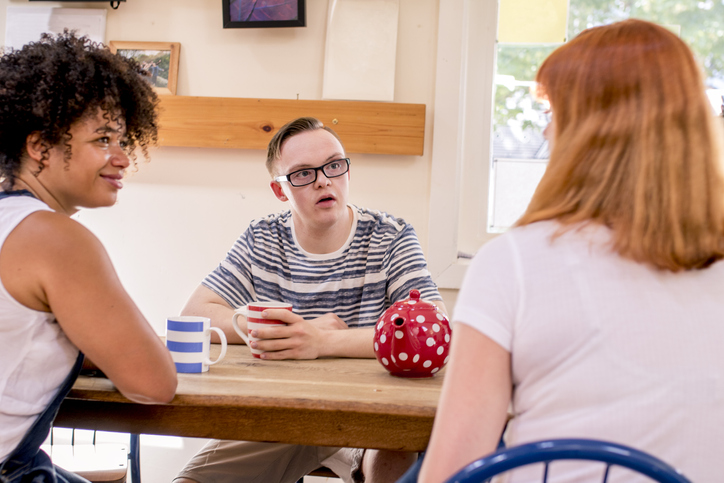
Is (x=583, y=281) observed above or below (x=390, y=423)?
above

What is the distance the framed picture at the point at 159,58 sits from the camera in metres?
2.39

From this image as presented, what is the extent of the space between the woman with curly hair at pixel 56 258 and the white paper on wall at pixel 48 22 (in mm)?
1510

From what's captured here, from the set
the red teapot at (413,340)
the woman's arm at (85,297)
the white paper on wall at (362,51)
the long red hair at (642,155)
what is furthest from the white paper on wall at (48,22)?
the long red hair at (642,155)

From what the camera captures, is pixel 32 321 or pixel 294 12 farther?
pixel 294 12

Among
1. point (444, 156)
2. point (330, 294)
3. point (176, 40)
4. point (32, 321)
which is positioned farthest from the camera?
point (176, 40)

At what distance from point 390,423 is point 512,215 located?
155 centimetres

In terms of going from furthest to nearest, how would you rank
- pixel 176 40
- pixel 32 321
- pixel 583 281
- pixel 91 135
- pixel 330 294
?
pixel 176 40, pixel 330 294, pixel 91 135, pixel 32 321, pixel 583 281

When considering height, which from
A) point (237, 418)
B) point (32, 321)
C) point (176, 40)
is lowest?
point (237, 418)

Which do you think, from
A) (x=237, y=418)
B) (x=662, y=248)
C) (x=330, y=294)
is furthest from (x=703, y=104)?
(x=330, y=294)

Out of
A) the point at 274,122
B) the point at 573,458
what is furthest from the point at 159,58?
the point at 573,458

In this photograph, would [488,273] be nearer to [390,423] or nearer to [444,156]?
[390,423]

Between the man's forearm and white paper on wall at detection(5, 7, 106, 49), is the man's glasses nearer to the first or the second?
the man's forearm

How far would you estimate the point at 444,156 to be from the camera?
226 centimetres

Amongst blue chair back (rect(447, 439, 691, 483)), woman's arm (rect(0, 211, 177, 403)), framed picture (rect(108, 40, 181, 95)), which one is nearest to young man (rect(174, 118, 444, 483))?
woman's arm (rect(0, 211, 177, 403))
